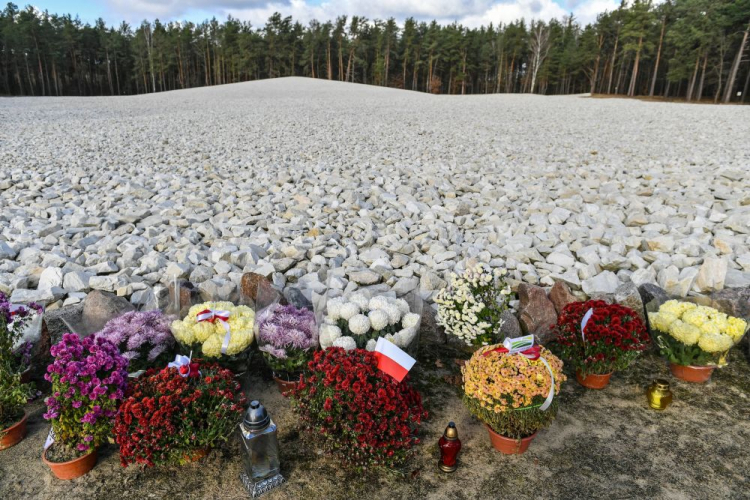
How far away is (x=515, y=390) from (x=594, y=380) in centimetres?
98

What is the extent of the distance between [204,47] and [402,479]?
53.0 metres

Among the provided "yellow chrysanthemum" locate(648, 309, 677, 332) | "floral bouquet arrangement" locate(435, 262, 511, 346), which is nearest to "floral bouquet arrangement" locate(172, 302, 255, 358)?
"floral bouquet arrangement" locate(435, 262, 511, 346)

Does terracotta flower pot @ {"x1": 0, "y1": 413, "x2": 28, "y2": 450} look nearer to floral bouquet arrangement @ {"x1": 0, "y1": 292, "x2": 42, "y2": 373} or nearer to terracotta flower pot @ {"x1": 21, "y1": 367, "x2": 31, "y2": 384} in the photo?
floral bouquet arrangement @ {"x1": 0, "y1": 292, "x2": 42, "y2": 373}

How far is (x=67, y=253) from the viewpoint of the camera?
426 centimetres

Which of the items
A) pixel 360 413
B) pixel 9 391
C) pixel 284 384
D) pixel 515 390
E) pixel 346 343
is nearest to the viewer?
pixel 360 413

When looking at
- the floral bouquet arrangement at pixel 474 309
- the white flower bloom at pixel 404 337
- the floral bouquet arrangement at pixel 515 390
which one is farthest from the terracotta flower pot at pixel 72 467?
the floral bouquet arrangement at pixel 474 309

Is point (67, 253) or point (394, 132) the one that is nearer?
point (67, 253)

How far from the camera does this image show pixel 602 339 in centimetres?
297

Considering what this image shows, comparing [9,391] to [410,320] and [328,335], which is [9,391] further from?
[410,320]

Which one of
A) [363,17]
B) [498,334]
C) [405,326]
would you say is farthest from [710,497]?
[363,17]

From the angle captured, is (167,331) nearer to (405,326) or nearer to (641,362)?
(405,326)

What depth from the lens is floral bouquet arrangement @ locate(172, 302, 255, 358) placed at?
2.93 meters

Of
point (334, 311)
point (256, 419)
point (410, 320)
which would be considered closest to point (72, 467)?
point (256, 419)

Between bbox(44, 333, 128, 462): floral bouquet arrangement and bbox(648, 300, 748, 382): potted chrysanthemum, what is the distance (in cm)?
347
